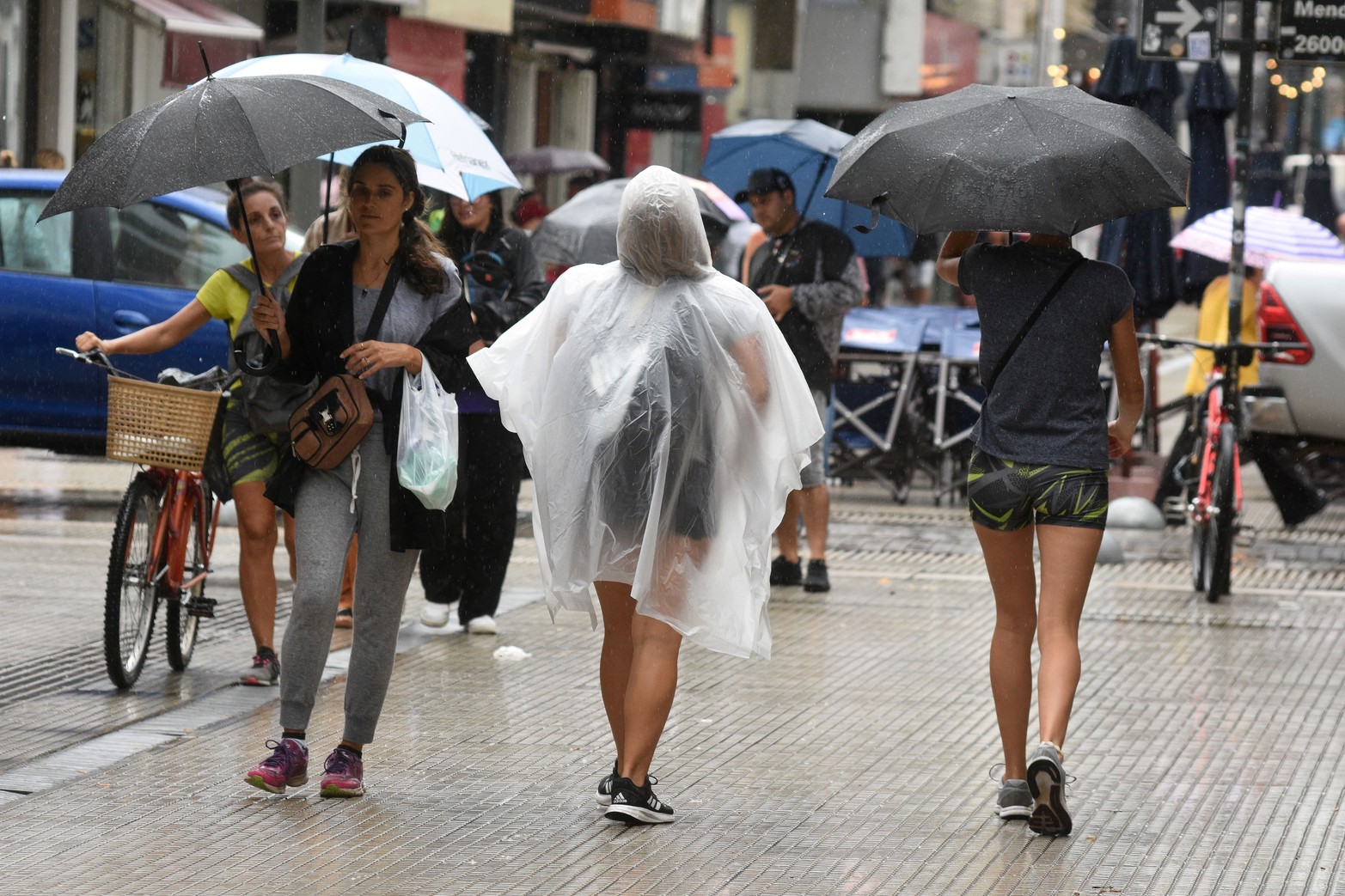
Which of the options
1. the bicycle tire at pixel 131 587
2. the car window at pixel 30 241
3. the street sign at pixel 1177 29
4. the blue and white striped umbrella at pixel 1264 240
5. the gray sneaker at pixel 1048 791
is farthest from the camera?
the blue and white striped umbrella at pixel 1264 240

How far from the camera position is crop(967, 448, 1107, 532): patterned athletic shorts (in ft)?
19.5

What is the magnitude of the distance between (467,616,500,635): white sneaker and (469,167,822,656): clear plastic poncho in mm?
3029

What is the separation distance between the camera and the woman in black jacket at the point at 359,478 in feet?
19.8

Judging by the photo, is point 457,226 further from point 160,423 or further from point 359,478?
point 359,478

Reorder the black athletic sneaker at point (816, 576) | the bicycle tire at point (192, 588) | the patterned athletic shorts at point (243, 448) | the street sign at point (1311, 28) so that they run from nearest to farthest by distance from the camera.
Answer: the patterned athletic shorts at point (243, 448) < the bicycle tire at point (192, 588) < the black athletic sneaker at point (816, 576) < the street sign at point (1311, 28)

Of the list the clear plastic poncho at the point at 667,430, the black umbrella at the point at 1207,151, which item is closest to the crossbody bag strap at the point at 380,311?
the clear plastic poncho at the point at 667,430

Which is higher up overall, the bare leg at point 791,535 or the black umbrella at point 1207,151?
the black umbrella at point 1207,151

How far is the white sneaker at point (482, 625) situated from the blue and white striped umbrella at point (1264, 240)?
5.60 metres

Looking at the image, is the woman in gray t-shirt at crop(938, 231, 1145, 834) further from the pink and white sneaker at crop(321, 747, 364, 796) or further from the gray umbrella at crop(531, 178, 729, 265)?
the gray umbrella at crop(531, 178, 729, 265)

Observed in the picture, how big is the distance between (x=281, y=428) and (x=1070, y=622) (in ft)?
9.08

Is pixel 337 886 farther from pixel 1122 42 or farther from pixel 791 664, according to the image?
pixel 1122 42

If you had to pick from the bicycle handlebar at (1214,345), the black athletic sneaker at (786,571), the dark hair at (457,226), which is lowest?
the black athletic sneaker at (786,571)

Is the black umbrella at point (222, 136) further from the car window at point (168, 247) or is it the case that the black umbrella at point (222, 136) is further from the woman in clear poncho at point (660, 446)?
the car window at point (168, 247)

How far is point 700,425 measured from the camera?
19.4ft
